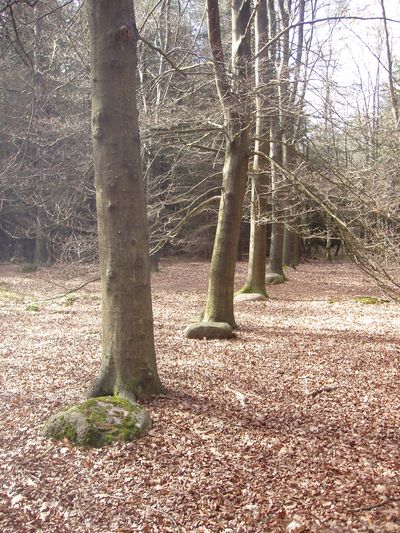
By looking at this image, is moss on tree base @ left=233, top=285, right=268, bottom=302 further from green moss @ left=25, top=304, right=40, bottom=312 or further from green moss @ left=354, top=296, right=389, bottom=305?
green moss @ left=25, top=304, right=40, bottom=312

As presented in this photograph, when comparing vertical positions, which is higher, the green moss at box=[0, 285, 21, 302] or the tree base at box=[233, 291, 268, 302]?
the tree base at box=[233, 291, 268, 302]

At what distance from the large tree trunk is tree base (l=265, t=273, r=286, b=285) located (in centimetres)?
1228

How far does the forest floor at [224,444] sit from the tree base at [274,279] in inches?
326

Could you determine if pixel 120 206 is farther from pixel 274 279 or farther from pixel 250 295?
pixel 274 279

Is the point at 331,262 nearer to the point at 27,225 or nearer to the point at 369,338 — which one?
the point at 27,225

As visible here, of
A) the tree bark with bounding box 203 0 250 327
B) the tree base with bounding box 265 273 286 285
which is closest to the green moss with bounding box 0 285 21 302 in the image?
the tree bark with bounding box 203 0 250 327

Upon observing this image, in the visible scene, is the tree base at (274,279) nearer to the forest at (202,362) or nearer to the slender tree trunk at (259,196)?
the slender tree trunk at (259,196)

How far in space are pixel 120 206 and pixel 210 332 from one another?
4180mm

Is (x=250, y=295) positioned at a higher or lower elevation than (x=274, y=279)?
lower

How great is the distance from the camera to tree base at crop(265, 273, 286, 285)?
1725 cm

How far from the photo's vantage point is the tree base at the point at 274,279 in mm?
17250

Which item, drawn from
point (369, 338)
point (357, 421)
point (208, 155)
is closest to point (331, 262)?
point (208, 155)

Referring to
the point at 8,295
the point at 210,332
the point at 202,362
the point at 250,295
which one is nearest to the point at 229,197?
the point at 210,332

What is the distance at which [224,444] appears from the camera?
4.26 meters
